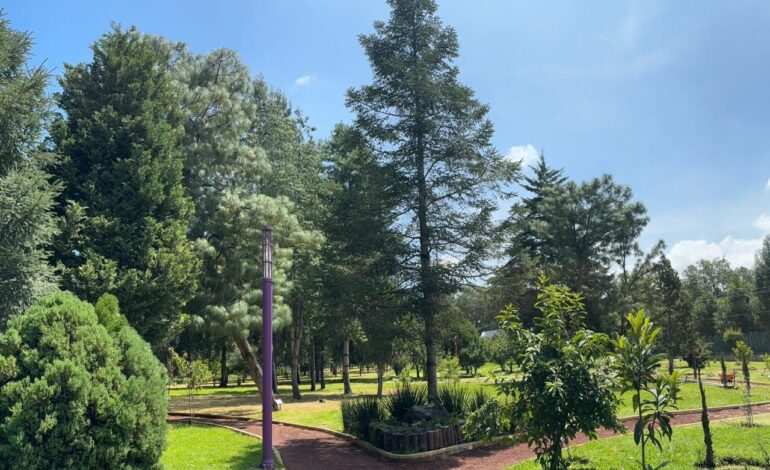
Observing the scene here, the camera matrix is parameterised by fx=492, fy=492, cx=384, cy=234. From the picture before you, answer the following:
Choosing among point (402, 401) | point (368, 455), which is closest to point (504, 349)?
point (402, 401)

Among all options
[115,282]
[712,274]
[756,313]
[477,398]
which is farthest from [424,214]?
[712,274]

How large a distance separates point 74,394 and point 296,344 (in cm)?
2072

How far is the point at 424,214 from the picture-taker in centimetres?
1483

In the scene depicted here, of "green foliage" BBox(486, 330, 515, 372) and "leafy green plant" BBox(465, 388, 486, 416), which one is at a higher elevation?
"green foliage" BBox(486, 330, 515, 372)

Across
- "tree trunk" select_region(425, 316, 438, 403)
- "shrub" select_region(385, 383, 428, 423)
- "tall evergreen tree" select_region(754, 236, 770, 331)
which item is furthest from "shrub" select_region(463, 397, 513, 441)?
"tall evergreen tree" select_region(754, 236, 770, 331)

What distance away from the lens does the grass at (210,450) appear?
983cm

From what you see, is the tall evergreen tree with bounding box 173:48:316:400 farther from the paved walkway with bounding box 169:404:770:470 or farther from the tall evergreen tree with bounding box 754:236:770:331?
the tall evergreen tree with bounding box 754:236:770:331

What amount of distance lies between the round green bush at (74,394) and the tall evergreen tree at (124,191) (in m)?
7.54

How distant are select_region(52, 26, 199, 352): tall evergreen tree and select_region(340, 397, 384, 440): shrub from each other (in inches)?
266

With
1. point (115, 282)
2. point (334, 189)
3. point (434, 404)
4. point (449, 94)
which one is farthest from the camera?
point (334, 189)

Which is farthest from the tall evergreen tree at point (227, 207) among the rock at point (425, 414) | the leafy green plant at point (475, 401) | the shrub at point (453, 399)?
the leafy green plant at point (475, 401)

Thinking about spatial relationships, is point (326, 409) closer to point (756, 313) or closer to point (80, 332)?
point (80, 332)

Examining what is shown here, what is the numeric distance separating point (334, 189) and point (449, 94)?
4808 mm

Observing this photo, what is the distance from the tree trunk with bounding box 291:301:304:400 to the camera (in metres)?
25.8
